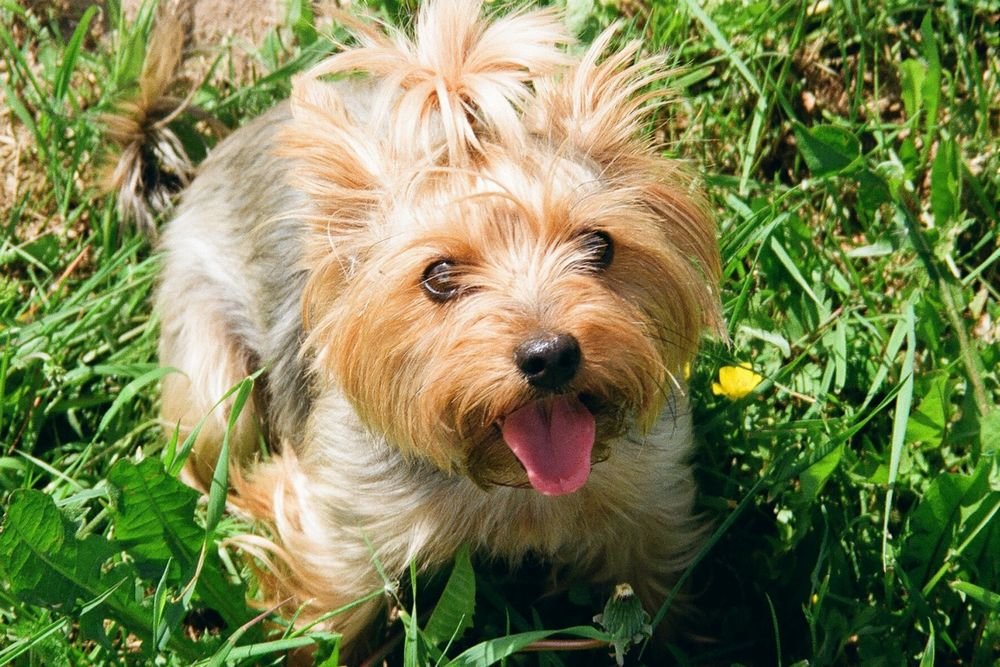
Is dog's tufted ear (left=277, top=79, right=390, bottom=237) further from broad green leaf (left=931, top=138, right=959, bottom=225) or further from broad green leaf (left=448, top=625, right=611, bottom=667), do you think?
broad green leaf (left=931, top=138, right=959, bottom=225)

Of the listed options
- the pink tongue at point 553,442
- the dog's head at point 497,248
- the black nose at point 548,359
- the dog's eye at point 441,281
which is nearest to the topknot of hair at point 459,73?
the dog's head at point 497,248

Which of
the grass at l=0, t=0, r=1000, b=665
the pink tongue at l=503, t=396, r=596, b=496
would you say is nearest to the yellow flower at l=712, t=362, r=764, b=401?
the grass at l=0, t=0, r=1000, b=665

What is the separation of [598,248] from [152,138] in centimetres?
245

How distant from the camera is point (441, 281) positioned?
3055 millimetres

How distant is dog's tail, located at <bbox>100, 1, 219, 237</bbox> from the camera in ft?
15.5

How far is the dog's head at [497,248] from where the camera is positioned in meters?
2.97

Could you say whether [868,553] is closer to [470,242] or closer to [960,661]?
[960,661]

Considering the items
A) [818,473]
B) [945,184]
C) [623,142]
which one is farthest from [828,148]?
[623,142]

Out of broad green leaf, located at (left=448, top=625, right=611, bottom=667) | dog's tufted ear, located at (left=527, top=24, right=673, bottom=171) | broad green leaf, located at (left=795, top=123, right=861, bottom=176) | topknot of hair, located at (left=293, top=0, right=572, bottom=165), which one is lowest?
broad green leaf, located at (left=448, top=625, right=611, bottom=667)

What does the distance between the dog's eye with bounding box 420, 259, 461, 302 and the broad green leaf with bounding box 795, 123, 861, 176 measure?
182cm

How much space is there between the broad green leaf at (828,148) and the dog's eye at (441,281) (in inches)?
71.6

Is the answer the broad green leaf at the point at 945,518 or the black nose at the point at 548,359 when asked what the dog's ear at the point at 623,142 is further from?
the broad green leaf at the point at 945,518

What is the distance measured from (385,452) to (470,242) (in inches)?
32.7

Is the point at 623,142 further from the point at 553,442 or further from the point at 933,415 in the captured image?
the point at 933,415
